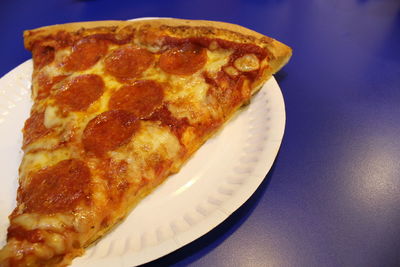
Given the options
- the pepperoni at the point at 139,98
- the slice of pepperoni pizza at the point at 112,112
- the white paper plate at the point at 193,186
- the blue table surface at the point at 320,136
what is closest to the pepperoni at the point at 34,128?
the slice of pepperoni pizza at the point at 112,112

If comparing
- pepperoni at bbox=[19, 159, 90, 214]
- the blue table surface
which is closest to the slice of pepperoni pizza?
pepperoni at bbox=[19, 159, 90, 214]

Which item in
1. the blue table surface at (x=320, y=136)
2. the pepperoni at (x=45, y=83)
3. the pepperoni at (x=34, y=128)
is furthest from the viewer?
the pepperoni at (x=45, y=83)

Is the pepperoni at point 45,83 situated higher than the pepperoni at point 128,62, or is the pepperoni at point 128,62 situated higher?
the pepperoni at point 128,62

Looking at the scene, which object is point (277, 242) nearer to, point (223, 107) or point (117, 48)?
point (223, 107)

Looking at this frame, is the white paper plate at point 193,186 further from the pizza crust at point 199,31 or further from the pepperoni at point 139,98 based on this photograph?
the pepperoni at point 139,98

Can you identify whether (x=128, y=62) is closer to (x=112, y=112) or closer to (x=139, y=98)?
(x=139, y=98)

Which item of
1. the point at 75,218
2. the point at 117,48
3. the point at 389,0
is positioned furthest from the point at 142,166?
the point at 389,0

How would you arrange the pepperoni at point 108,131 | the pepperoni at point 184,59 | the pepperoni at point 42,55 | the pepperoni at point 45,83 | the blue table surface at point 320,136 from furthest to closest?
the pepperoni at point 42,55 → the pepperoni at point 45,83 → the pepperoni at point 184,59 → the pepperoni at point 108,131 → the blue table surface at point 320,136

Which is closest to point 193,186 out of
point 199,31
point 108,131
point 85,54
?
point 108,131
